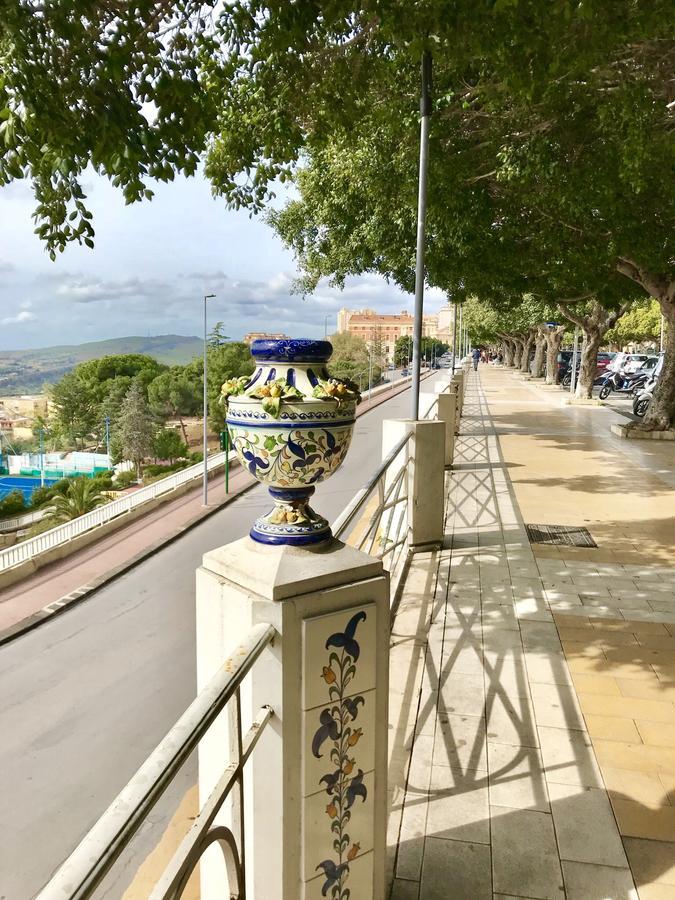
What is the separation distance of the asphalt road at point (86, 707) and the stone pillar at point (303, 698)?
11.5 ft

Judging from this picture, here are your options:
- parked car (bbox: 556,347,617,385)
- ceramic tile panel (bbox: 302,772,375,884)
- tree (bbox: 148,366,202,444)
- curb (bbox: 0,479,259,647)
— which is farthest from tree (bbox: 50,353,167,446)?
ceramic tile panel (bbox: 302,772,375,884)

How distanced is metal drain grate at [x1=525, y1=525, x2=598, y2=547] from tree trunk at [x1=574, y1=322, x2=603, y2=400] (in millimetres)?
18620

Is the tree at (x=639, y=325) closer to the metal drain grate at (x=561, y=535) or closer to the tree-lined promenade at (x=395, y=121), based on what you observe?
the tree-lined promenade at (x=395, y=121)

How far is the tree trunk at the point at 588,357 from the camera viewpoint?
23.8 metres

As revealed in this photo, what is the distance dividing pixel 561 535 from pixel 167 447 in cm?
6856

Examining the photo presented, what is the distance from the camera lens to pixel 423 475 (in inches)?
233

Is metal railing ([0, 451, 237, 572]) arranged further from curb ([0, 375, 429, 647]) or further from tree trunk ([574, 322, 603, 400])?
tree trunk ([574, 322, 603, 400])

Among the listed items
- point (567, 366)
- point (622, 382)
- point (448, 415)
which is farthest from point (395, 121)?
point (567, 366)

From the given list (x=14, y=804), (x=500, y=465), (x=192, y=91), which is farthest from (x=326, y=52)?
(x=14, y=804)

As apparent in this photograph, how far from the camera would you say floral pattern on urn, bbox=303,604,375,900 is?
1.64 metres

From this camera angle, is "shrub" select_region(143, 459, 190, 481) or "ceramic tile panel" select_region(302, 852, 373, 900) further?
"shrub" select_region(143, 459, 190, 481)

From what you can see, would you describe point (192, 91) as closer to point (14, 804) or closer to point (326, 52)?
point (326, 52)

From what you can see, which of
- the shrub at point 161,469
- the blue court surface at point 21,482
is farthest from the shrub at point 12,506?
the blue court surface at point 21,482

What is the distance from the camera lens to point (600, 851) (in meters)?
2.43
